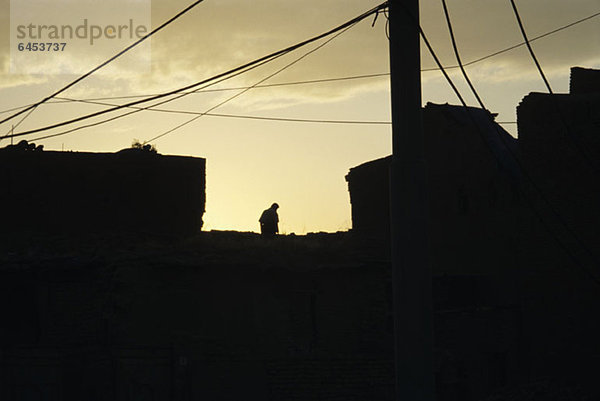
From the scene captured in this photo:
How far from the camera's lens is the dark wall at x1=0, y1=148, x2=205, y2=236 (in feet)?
82.4

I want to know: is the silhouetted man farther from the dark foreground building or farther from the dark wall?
the dark foreground building

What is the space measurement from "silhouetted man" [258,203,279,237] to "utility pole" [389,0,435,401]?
2202 cm

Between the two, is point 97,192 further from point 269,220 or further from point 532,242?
point 532,242

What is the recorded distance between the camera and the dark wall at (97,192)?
989 inches

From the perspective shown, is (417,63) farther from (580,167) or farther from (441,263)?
(441,263)

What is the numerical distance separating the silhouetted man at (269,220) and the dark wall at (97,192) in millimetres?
2879

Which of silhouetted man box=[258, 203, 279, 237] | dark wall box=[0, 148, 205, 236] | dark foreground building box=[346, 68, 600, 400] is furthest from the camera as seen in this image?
Result: silhouetted man box=[258, 203, 279, 237]

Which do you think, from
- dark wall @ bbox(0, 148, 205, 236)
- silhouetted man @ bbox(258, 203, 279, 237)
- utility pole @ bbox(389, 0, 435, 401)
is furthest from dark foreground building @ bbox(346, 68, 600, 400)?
utility pole @ bbox(389, 0, 435, 401)

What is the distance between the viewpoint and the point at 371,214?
30.4 meters

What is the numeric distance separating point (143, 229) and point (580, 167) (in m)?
13.6

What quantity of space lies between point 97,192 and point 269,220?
21.1 feet

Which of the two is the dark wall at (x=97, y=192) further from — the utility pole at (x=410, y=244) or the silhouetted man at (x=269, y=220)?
the utility pole at (x=410, y=244)

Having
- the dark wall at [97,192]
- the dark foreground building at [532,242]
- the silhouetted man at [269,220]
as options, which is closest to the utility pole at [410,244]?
the dark foreground building at [532,242]

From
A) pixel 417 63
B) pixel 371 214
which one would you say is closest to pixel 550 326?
pixel 371 214
